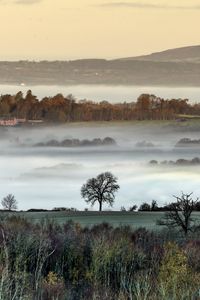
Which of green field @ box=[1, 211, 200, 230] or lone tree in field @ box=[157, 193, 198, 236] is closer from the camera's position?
lone tree in field @ box=[157, 193, 198, 236]

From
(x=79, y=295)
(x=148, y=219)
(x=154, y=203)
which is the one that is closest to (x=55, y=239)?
(x=79, y=295)

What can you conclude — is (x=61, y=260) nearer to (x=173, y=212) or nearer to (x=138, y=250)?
(x=138, y=250)

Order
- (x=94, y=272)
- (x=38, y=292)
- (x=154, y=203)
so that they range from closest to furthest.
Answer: (x=38, y=292) < (x=94, y=272) < (x=154, y=203)

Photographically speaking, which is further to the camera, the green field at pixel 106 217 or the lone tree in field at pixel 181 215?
the green field at pixel 106 217

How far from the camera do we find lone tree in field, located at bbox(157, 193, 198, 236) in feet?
310

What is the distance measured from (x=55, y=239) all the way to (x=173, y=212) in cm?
4260

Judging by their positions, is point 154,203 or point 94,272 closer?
point 94,272

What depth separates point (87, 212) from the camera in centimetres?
13350

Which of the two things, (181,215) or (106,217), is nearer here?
(181,215)

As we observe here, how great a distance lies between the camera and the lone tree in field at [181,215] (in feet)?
310

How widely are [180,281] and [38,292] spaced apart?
774 cm

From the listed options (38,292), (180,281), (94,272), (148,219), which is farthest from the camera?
(148,219)

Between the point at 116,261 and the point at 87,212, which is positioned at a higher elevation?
the point at 87,212

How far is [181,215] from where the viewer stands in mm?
103750
